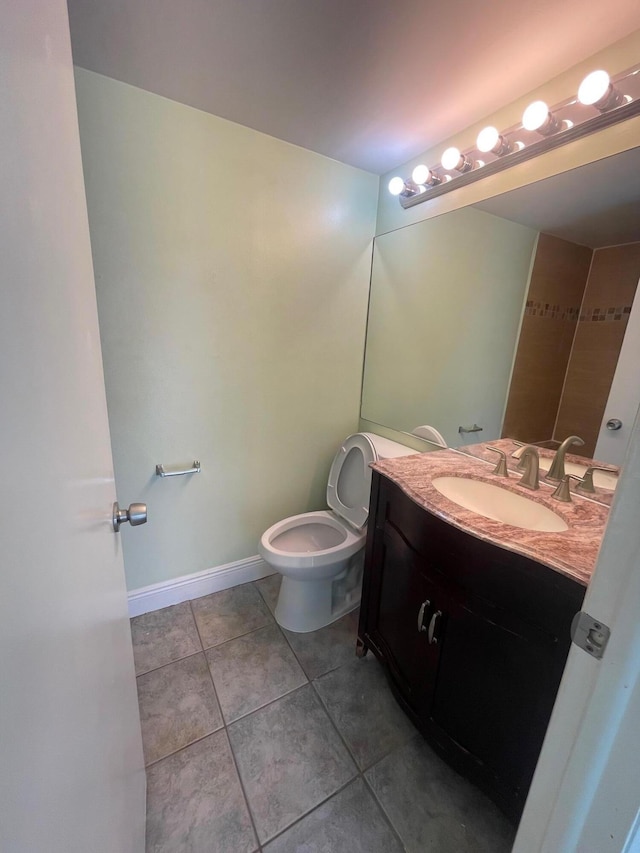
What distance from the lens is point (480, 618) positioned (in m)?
0.90

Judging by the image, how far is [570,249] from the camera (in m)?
1.13

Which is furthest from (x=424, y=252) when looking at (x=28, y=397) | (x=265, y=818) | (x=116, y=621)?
(x=265, y=818)

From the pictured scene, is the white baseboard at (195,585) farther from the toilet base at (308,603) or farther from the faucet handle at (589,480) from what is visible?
the faucet handle at (589,480)

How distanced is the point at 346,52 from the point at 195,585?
226 centimetres

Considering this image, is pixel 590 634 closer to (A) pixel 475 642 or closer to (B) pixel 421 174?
(A) pixel 475 642

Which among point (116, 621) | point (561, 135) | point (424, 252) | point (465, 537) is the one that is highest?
point (561, 135)

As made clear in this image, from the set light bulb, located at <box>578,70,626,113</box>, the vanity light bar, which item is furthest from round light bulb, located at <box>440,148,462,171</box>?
light bulb, located at <box>578,70,626,113</box>

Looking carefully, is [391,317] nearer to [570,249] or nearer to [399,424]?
[399,424]

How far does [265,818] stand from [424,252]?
7.18ft

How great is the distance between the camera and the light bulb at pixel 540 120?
3.38ft

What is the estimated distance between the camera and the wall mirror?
1032 millimetres

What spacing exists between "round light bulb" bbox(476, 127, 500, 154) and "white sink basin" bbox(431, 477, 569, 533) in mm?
1184

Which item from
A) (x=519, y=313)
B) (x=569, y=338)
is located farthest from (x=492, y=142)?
(x=569, y=338)

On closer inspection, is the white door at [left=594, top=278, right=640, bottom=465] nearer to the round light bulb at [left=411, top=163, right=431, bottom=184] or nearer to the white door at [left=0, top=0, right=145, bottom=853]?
the round light bulb at [left=411, top=163, right=431, bottom=184]
